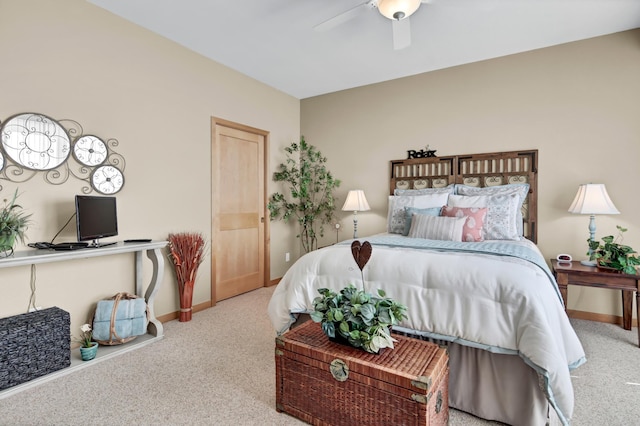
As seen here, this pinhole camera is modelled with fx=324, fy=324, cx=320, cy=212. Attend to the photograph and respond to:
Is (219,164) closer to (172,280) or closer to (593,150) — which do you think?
(172,280)

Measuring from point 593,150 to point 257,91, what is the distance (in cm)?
373

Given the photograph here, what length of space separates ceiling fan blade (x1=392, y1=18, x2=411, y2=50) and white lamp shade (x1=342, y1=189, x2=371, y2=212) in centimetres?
185

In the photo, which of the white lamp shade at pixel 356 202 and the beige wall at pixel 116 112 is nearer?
the beige wall at pixel 116 112

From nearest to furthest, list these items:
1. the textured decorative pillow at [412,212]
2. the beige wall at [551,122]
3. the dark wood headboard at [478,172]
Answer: the beige wall at [551,122], the textured decorative pillow at [412,212], the dark wood headboard at [478,172]

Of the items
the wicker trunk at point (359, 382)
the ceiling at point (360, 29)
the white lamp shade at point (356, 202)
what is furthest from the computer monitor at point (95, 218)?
the white lamp shade at point (356, 202)

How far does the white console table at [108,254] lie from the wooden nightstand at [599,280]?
334 cm

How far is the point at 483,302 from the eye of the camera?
64.4 inches

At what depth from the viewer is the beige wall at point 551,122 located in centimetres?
302

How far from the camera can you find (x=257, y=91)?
418 centimetres

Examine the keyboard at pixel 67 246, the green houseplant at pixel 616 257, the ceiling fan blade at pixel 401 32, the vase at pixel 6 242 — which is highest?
the ceiling fan blade at pixel 401 32

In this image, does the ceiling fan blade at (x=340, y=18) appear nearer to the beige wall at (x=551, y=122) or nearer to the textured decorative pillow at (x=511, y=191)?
the beige wall at (x=551, y=122)

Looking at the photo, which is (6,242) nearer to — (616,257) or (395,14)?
(395,14)

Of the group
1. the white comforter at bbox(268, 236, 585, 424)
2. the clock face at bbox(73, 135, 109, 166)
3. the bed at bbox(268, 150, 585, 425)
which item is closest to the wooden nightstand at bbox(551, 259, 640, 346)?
the bed at bbox(268, 150, 585, 425)

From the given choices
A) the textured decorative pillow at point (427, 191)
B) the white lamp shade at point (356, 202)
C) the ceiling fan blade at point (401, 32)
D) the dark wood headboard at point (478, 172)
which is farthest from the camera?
the white lamp shade at point (356, 202)
